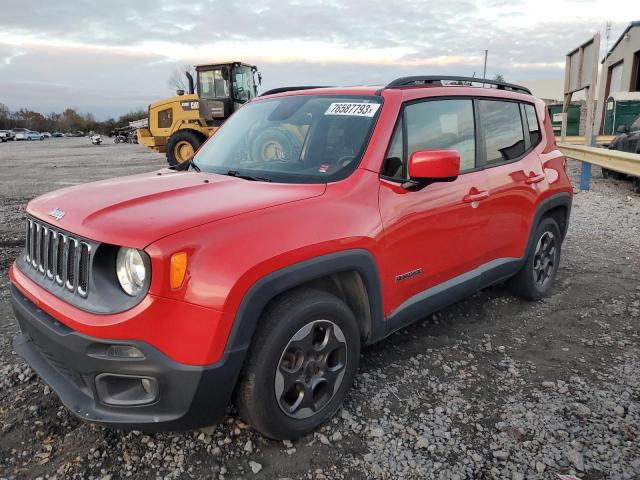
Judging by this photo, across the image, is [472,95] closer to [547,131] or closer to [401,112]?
[401,112]

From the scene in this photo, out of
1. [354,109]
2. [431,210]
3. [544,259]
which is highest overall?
[354,109]

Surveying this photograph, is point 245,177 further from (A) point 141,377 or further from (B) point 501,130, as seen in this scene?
(B) point 501,130

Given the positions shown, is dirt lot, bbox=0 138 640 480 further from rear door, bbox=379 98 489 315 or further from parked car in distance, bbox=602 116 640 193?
parked car in distance, bbox=602 116 640 193

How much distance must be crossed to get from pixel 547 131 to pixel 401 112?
6.86 feet

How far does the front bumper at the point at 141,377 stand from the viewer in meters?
2.04

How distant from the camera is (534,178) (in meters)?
4.04

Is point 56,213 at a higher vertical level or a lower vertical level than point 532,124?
lower

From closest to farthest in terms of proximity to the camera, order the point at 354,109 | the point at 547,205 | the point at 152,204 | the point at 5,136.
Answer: the point at 152,204 → the point at 354,109 → the point at 547,205 → the point at 5,136

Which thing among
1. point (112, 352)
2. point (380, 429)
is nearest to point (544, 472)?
point (380, 429)

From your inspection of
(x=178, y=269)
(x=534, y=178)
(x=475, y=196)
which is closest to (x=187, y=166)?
(x=178, y=269)

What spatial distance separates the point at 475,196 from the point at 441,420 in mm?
1468

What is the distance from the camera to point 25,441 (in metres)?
2.55

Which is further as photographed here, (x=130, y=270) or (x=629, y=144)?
(x=629, y=144)

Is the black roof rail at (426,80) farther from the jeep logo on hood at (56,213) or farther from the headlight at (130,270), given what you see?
the jeep logo on hood at (56,213)
